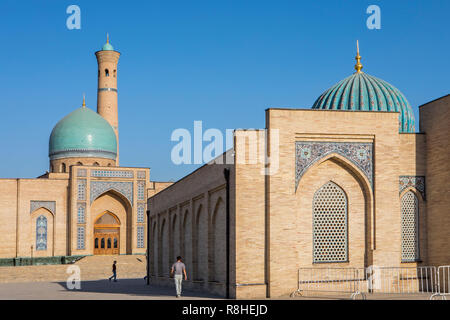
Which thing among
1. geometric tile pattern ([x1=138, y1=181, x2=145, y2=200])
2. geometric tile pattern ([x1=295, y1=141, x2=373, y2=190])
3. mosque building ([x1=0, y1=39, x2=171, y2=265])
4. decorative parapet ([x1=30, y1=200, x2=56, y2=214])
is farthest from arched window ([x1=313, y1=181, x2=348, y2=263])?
decorative parapet ([x1=30, y1=200, x2=56, y2=214])

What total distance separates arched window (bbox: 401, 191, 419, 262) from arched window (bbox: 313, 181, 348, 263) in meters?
1.83

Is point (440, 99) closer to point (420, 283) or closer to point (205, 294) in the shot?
point (420, 283)

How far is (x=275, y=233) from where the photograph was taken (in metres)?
15.2

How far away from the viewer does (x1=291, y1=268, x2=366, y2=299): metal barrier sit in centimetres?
1544

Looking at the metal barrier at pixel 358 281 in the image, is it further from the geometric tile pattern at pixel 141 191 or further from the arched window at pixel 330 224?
the geometric tile pattern at pixel 141 191

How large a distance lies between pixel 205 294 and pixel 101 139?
84.5 feet

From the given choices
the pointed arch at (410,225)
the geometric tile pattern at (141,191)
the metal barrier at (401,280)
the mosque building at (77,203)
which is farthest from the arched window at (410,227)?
the geometric tile pattern at (141,191)

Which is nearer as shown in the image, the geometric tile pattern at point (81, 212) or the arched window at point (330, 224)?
the arched window at point (330, 224)

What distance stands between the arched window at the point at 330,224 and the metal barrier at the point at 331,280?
1.03 ft

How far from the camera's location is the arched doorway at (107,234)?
127 feet

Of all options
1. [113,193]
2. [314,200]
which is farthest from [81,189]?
[314,200]

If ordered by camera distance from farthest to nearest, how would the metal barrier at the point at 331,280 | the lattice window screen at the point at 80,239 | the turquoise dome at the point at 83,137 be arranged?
the turquoise dome at the point at 83,137, the lattice window screen at the point at 80,239, the metal barrier at the point at 331,280

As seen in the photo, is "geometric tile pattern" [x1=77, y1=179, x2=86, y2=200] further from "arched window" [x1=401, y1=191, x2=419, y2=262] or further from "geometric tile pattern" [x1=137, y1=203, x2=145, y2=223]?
"arched window" [x1=401, y1=191, x2=419, y2=262]

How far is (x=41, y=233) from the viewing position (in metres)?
37.2
